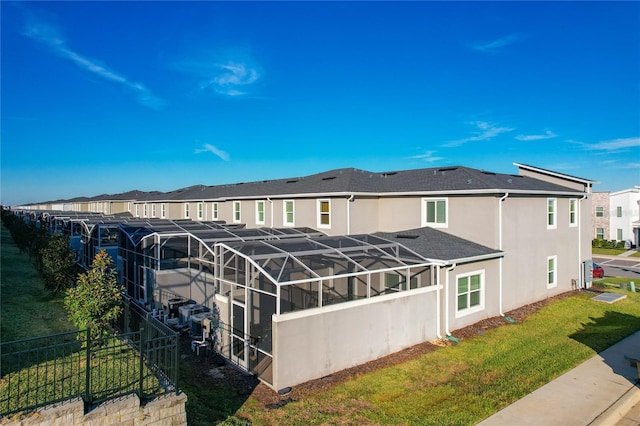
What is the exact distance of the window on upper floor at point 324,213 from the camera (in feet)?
63.5

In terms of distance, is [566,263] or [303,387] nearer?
[303,387]

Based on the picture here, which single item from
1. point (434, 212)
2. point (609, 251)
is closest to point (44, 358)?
→ point (434, 212)

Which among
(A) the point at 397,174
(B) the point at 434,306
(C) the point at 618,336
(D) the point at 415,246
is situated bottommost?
(C) the point at 618,336

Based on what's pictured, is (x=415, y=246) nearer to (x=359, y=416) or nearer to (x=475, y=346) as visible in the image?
(x=475, y=346)

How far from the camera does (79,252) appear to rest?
26500mm

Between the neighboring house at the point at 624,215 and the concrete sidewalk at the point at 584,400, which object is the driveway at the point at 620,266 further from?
the concrete sidewalk at the point at 584,400

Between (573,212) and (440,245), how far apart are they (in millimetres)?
10372

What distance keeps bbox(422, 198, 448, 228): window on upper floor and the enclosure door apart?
9.79 m

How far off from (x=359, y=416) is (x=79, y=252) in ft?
83.3

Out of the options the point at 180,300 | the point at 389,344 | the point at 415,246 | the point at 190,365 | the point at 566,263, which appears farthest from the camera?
the point at 566,263

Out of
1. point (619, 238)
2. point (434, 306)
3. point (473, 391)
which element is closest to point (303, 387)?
point (473, 391)

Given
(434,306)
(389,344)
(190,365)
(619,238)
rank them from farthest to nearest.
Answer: (619,238) → (434,306) → (389,344) → (190,365)

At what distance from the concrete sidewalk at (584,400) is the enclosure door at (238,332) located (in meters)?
6.21

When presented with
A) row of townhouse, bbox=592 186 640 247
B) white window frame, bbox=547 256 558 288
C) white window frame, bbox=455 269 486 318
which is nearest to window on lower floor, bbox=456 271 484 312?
white window frame, bbox=455 269 486 318
